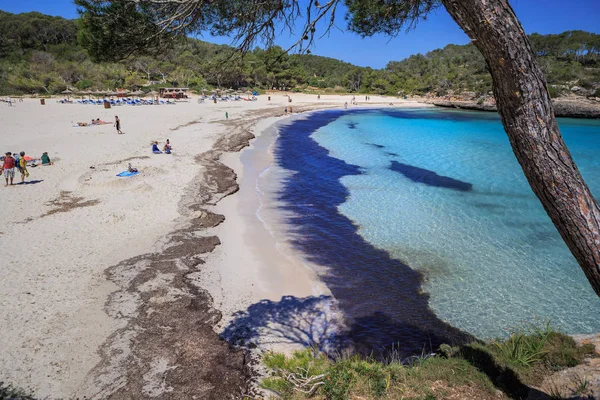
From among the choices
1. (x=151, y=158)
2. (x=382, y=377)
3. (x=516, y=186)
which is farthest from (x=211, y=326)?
(x=516, y=186)

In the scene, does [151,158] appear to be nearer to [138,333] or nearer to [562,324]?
[138,333]

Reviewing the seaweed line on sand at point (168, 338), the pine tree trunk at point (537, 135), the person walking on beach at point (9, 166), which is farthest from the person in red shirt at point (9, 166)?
the pine tree trunk at point (537, 135)

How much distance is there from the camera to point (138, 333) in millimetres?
6926

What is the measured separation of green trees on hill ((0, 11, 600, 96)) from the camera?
187ft

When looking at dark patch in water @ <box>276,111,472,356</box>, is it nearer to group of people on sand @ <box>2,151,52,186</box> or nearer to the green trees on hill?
group of people on sand @ <box>2,151,52,186</box>

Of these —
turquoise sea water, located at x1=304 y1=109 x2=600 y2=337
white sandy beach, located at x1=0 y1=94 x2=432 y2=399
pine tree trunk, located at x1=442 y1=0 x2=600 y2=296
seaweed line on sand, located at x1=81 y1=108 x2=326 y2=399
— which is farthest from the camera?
turquoise sea water, located at x1=304 y1=109 x2=600 y2=337

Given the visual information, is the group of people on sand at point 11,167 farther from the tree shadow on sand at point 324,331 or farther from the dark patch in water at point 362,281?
the tree shadow on sand at point 324,331

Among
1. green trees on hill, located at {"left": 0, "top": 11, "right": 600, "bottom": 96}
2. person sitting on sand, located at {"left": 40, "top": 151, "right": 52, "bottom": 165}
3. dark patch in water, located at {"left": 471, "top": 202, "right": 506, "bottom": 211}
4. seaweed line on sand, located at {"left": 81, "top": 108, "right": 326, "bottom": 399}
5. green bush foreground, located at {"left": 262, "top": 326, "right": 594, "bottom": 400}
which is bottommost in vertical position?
seaweed line on sand, located at {"left": 81, "top": 108, "right": 326, "bottom": 399}

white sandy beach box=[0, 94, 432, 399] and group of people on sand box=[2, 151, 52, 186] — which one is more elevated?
group of people on sand box=[2, 151, 52, 186]

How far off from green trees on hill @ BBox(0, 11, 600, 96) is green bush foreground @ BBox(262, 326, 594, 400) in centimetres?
3956

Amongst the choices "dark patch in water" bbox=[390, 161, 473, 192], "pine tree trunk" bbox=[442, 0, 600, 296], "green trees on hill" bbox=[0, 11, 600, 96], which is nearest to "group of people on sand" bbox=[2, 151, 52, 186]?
"pine tree trunk" bbox=[442, 0, 600, 296]

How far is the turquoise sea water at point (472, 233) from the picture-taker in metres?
8.91

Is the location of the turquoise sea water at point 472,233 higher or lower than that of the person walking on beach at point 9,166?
lower

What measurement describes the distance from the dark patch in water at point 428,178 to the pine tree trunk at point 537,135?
58.6 feet
